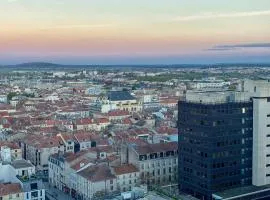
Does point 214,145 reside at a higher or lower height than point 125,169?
higher

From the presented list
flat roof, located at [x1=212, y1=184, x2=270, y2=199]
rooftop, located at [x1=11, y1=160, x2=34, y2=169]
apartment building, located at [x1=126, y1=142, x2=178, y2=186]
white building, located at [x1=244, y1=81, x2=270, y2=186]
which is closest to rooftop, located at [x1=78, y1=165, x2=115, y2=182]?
apartment building, located at [x1=126, y1=142, x2=178, y2=186]

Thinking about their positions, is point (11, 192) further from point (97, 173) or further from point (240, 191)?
point (240, 191)

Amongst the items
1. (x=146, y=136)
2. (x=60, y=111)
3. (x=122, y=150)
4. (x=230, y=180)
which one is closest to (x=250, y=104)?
(x=230, y=180)

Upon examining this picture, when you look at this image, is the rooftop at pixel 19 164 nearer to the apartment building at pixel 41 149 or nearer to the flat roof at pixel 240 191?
the apartment building at pixel 41 149

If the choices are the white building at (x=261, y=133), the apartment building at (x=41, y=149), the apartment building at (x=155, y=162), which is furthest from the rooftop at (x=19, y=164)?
the white building at (x=261, y=133)

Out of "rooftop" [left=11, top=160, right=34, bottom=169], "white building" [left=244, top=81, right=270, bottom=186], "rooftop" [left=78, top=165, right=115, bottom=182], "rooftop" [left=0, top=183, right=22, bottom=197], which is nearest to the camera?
"rooftop" [left=0, top=183, right=22, bottom=197]

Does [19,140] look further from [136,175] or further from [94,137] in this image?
[136,175]

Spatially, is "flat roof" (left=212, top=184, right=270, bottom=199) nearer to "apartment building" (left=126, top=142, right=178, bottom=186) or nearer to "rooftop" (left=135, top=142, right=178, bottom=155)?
"apartment building" (left=126, top=142, right=178, bottom=186)

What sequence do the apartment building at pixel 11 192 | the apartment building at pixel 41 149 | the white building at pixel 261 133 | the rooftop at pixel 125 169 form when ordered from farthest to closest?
1. the apartment building at pixel 41 149
2. the rooftop at pixel 125 169
3. the white building at pixel 261 133
4. the apartment building at pixel 11 192

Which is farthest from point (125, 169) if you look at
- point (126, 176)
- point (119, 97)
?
point (119, 97)

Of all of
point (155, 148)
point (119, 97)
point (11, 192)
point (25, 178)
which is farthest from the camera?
point (119, 97)
